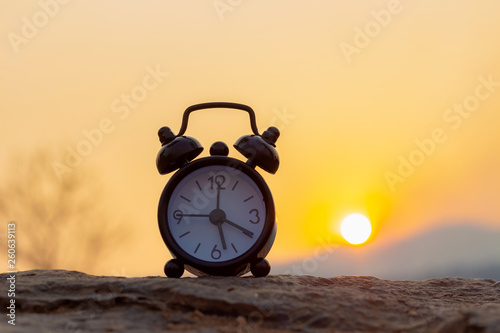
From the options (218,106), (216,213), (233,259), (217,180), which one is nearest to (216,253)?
(233,259)

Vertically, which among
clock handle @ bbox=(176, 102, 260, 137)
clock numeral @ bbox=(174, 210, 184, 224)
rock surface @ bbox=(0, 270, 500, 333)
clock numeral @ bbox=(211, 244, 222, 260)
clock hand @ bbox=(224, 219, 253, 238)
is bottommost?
rock surface @ bbox=(0, 270, 500, 333)

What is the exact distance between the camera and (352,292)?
2373 mm

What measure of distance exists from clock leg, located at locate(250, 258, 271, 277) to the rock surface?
0.85ft

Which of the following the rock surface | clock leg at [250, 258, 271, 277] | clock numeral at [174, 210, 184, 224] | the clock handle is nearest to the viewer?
the rock surface

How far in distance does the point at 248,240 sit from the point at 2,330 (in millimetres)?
1485

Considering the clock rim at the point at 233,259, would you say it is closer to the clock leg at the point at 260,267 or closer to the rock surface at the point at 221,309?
the clock leg at the point at 260,267

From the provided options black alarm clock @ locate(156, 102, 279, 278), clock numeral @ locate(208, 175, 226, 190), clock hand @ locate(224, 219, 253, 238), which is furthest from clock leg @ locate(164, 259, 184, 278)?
clock numeral @ locate(208, 175, 226, 190)

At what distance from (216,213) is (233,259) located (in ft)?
0.87

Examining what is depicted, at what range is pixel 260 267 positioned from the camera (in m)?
2.89

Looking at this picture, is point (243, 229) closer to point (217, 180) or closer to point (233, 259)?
point (233, 259)

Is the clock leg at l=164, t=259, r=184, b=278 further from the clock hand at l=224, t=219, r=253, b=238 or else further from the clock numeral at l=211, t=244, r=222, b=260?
the clock hand at l=224, t=219, r=253, b=238

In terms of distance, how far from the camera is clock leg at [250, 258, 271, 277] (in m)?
2.89

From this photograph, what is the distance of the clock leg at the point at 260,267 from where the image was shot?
289 centimetres

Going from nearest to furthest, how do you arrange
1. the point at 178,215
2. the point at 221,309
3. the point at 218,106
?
the point at 221,309
the point at 178,215
the point at 218,106
